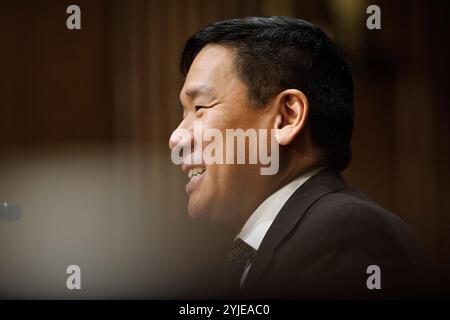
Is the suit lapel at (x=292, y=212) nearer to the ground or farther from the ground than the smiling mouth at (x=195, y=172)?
nearer to the ground

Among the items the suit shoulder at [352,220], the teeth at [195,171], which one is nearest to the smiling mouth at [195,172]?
the teeth at [195,171]

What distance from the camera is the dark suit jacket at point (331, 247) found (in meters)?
1.71

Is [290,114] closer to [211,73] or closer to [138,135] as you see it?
[211,73]

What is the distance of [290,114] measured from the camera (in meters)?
1.86

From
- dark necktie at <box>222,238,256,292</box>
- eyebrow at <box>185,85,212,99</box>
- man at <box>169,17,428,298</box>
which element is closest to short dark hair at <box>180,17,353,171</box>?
man at <box>169,17,428,298</box>

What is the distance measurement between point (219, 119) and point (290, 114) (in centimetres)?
20

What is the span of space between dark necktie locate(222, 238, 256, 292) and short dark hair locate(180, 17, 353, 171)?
0.33 meters

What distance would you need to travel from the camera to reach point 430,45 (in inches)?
79.8

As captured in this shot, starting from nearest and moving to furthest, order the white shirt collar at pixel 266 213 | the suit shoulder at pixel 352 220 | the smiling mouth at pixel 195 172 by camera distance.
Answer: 1. the suit shoulder at pixel 352 220
2. the white shirt collar at pixel 266 213
3. the smiling mouth at pixel 195 172

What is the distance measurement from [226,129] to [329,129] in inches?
11.3

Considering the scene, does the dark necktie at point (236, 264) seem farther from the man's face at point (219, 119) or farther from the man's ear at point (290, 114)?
the man's ear at point (290, 114)

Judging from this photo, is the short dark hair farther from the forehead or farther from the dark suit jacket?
the dark suit jacket

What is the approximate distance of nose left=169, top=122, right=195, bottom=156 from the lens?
194 cm

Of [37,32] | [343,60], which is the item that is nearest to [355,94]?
[343,60]
